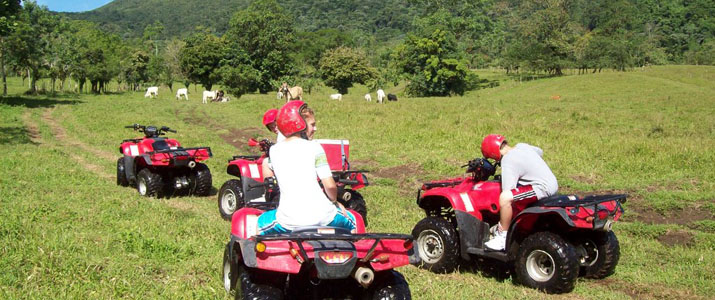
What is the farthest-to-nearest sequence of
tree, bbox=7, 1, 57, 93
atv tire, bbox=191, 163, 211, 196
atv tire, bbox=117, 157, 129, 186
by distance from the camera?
tree, bbox=7, 1, 57, 93
atv tire, bbox=117, 157, 129, 186
atv tire, bbox=191, 163, 211, 196

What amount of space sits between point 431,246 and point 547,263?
1.51m

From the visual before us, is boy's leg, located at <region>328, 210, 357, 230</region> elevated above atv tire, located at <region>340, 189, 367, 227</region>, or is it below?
above

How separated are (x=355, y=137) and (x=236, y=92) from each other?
3546cm

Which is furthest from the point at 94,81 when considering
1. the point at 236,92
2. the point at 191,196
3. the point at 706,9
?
the point at 706,9

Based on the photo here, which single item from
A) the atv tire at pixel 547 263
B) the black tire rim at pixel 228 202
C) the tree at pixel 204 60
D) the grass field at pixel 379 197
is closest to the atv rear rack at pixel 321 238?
the grass field at pixel 379 197

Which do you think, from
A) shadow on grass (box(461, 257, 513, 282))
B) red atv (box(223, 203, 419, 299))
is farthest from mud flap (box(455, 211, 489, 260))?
red atv (box(223, 203, 419, 299))

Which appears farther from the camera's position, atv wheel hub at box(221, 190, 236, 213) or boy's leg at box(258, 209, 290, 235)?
atv wheel hub at box(221, 190, 236, 213)

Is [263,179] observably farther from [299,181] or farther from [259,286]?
[259,286]

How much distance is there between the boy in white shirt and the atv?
3913 millimetres

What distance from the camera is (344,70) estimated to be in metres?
69.8

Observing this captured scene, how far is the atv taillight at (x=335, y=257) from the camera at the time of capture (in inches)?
154

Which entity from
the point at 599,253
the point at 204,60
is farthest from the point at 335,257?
the point at 204,60

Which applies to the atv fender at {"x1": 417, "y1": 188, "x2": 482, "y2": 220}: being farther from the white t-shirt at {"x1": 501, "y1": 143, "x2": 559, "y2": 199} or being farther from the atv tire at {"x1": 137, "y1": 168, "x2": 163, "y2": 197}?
the atv tire at {"x1": 137, "y1": 168, "x2": 163, "y2": 197}

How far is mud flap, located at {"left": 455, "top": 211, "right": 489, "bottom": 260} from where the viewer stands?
7023mm
